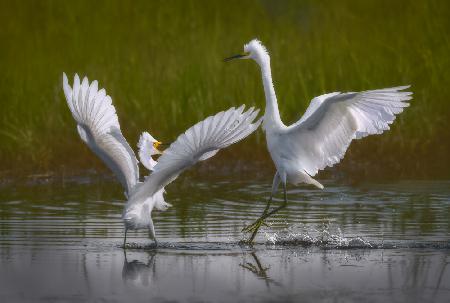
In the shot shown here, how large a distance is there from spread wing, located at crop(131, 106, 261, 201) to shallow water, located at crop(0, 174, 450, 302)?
63 cm

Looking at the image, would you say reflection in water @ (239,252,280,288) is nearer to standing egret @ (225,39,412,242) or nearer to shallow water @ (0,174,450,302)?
shallow water @ (0,174,450,302)

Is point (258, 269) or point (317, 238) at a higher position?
point (317, 238)

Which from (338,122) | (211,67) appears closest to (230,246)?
(338,122)

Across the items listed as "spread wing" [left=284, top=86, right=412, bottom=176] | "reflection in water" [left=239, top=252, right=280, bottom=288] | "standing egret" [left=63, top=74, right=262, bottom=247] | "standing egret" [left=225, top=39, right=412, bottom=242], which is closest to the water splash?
"standing egret" [left=225, top=39, right=412, bottom=242]

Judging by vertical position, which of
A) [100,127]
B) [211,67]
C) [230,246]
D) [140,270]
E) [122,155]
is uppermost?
[211,67]

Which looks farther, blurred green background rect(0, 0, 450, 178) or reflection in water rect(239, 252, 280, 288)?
blurred green background rect(0, 0, 450, 178)

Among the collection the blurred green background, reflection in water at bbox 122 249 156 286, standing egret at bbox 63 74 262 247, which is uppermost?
the blurred green background

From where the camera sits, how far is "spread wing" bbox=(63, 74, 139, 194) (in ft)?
28.2

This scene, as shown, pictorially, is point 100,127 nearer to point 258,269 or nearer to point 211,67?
point 258,269

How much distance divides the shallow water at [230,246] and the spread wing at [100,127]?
62cm

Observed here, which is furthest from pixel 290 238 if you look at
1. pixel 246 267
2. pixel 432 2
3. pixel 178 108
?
pixel 432 2

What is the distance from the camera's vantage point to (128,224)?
8.64 meters

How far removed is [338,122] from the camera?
8.91 m

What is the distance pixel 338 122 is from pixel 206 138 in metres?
1.48
